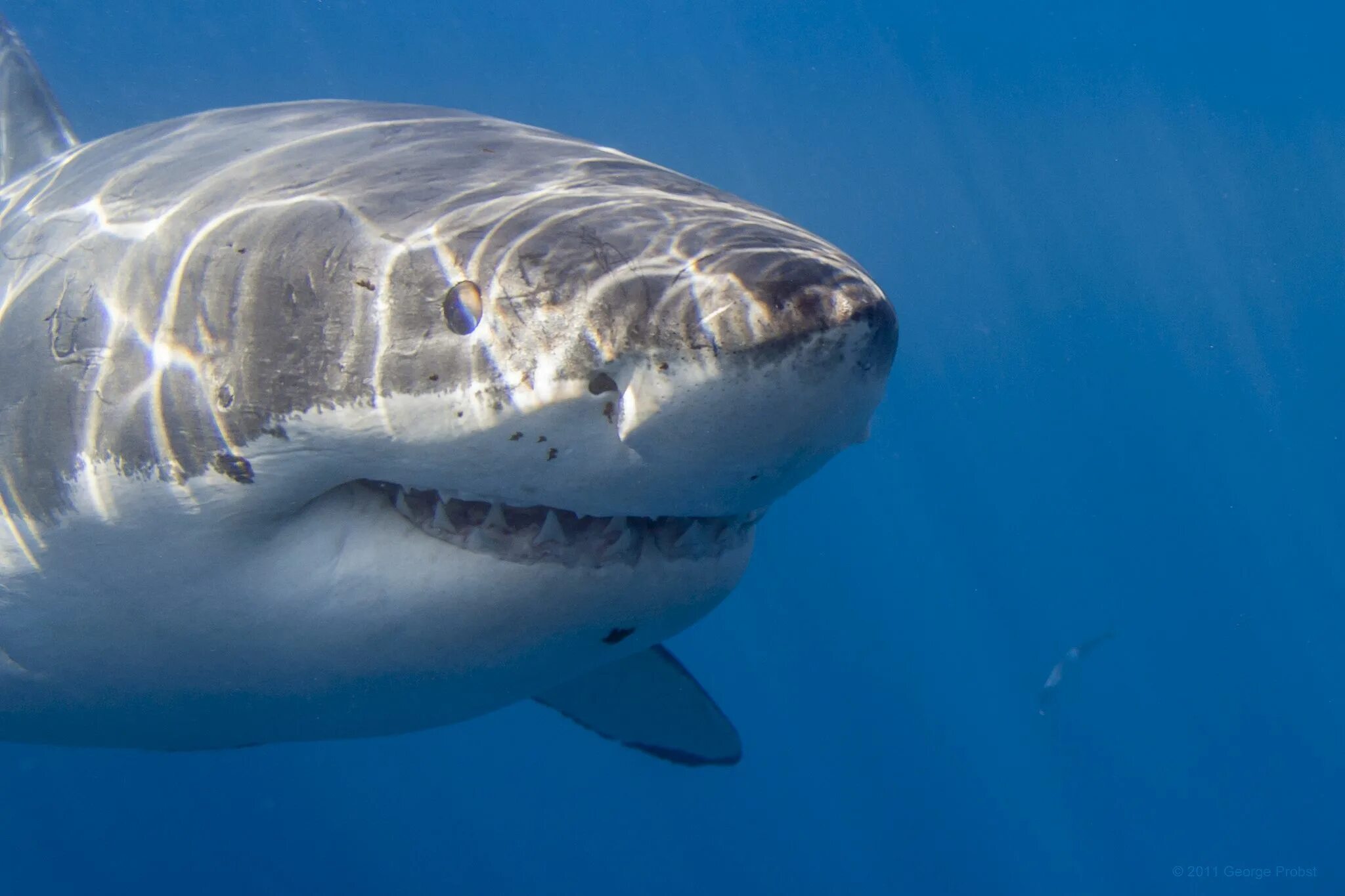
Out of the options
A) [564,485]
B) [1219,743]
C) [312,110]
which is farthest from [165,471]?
[1219,743]

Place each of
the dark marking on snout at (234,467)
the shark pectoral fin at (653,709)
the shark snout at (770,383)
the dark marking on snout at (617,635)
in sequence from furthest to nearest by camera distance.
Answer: the shark pectoral fin at (653,709) < the dark marking on snout at (617,635) < the dark marking on snout at (234,467) < the shark snout at (770,383)

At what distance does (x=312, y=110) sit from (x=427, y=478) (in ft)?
4.98

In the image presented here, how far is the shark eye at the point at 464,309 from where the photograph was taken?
1.29 m

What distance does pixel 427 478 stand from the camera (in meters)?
1.41

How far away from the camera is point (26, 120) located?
357 cm

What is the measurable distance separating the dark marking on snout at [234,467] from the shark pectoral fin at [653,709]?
210cm

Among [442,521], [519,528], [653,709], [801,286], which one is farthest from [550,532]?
[653,709]

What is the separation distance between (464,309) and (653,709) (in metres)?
2.88

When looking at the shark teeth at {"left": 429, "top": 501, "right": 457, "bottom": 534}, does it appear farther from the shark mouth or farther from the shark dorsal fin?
the shark dorsal fin

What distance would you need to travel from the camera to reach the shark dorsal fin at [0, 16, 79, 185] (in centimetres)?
333

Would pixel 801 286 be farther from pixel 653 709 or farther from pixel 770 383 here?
pixel 653 709

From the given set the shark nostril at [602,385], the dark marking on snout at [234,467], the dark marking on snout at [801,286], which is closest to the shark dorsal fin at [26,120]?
the dark marking on snout at [234,467]

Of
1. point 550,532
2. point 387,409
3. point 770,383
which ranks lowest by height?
point 550,532

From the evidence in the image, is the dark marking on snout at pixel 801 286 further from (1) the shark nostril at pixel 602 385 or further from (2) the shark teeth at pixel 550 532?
(2) the shark teeth at pixel 550 532
